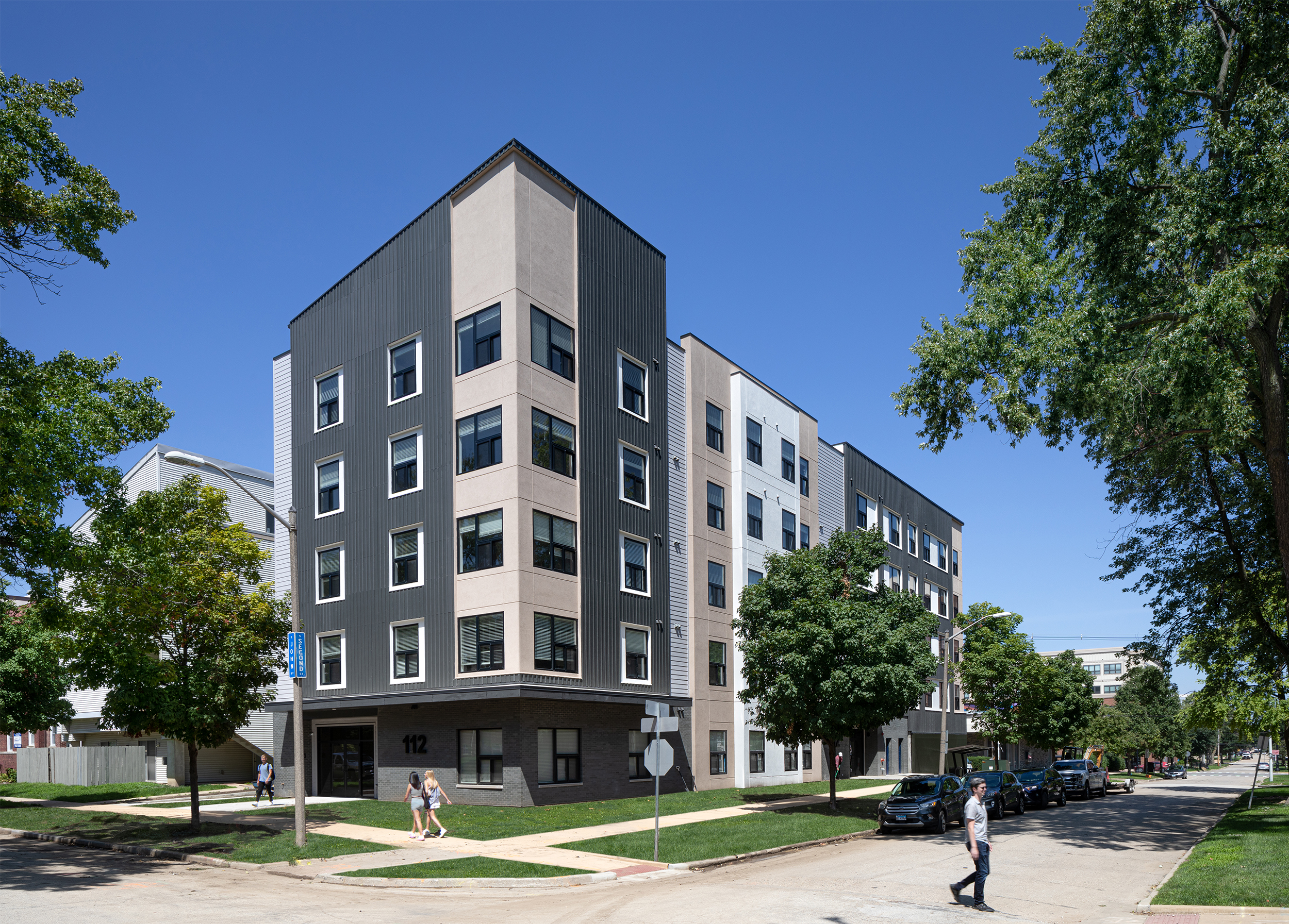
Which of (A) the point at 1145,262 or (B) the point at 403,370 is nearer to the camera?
(A) the point at 1145,262

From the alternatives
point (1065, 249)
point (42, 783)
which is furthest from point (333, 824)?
point (42, 783)

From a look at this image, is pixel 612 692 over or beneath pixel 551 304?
beneath

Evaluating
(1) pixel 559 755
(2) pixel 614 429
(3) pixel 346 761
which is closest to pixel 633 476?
(2) pixel 614 429

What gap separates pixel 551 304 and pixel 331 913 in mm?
21070

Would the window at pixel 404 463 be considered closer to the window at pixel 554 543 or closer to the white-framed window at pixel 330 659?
the window at pixel 554 543

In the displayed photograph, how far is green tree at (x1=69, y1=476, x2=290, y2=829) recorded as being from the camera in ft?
75.6

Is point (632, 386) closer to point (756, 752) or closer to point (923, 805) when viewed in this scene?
point (756, 752)

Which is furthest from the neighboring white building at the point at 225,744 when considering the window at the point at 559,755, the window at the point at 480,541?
the window at the point at 559,755

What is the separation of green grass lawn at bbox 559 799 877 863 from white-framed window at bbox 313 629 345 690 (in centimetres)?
1477

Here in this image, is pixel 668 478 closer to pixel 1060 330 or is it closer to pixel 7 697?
pixel 1060 330

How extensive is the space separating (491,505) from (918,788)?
1460cm

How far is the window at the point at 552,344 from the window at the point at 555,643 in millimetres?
7833

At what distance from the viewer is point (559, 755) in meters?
30.7

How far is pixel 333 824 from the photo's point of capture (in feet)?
86.2
